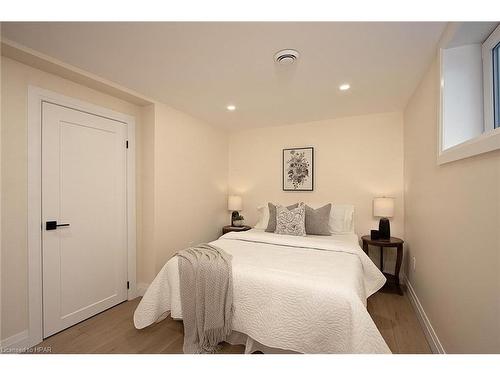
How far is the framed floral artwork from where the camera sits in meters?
3.43

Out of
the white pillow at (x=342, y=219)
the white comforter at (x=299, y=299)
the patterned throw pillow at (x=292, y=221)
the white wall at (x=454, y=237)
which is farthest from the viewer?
the white pillow at (x=342, y=219)

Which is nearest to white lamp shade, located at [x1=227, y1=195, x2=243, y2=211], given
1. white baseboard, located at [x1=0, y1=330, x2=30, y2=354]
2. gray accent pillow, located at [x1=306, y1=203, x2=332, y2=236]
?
gray accent pillow, located at [x1=306, y1=203, x2=332, y2=236]

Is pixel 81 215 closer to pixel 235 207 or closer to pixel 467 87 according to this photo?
pixel 235 207

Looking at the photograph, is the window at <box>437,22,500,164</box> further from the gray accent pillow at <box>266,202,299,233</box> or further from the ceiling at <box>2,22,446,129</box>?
the gray accent pillow at <box>266,202,299,233</box>

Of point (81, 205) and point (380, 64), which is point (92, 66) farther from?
point (380, 64)

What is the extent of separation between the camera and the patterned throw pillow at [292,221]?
105 inches

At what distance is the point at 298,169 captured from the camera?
3514 millimetres

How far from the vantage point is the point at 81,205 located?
6.95ft

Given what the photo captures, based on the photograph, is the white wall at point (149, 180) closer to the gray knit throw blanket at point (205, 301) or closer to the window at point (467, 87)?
the gray knit throw blanket at point (205, 301)

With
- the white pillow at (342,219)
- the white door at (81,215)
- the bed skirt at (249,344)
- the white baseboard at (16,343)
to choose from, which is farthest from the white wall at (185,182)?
the white pillow at (342,219)

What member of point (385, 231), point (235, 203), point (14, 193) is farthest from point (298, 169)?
point (14, 193)

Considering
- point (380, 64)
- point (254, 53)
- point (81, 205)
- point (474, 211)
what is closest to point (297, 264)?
point (474, 211)

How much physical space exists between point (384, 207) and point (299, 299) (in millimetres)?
2036

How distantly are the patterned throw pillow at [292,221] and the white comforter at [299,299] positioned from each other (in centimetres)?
58
